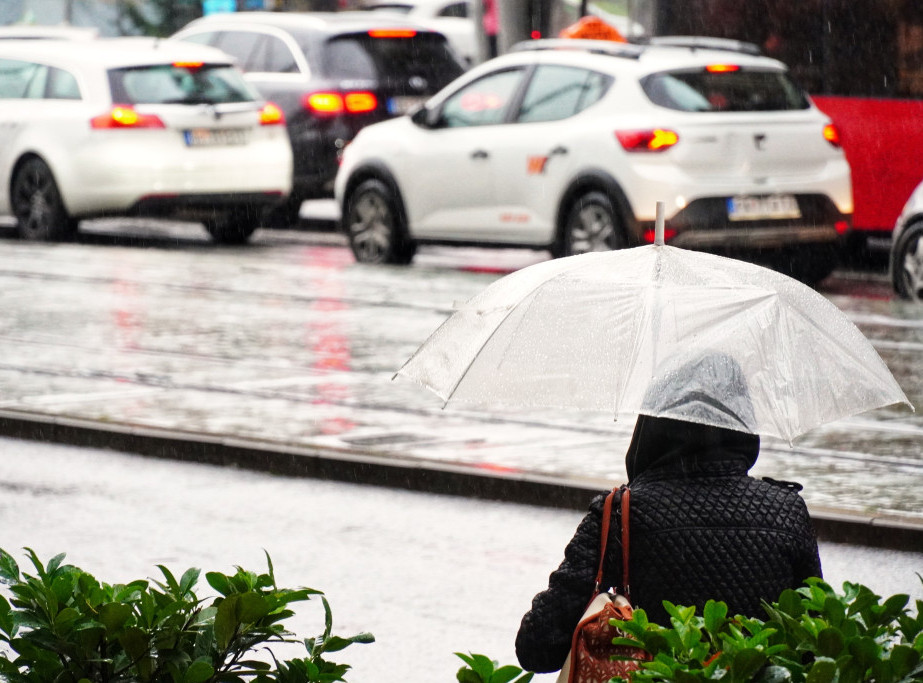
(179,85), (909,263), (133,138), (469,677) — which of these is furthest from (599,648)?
(179,85)

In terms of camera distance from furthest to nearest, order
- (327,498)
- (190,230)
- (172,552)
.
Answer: (190,230) < (327,498) < (172,552)

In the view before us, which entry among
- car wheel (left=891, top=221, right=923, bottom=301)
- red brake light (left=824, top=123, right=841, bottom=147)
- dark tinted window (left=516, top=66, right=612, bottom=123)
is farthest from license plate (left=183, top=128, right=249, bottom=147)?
car wheel (left=891, top=221, right=923, bottom=301)

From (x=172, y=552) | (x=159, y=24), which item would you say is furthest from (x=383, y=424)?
(x=159, y=24)

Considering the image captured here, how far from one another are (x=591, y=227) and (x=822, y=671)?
37.4 ft

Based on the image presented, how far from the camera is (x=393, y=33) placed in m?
18.8

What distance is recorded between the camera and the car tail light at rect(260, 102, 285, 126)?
57.1 feet

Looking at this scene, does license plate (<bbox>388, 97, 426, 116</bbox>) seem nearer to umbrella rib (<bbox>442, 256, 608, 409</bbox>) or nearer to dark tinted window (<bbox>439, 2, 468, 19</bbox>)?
dark tinted window (<bbox>439, 2, 468, 19</bbox>)

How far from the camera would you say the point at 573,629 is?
327 cm

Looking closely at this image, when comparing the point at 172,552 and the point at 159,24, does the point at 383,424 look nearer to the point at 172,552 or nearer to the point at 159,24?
the point at 172,552

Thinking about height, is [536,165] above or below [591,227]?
above

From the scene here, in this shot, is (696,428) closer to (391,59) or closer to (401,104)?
(401,104)

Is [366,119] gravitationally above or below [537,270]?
below

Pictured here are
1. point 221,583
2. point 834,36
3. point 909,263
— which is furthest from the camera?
point 834,36

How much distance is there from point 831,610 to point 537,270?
1.43m
